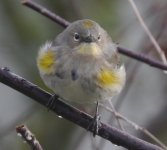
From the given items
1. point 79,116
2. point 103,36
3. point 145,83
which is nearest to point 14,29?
point 145,83

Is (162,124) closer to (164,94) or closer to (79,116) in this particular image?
(164,94)

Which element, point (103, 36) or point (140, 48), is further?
point (140, 48)

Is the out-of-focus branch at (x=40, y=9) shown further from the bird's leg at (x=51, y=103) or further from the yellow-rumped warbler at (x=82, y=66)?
the bird's leg at (x=51, y=103)

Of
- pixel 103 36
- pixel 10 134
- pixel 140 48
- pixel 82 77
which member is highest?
pixel 140 48

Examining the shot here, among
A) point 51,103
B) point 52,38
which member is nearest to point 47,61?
point 51,103

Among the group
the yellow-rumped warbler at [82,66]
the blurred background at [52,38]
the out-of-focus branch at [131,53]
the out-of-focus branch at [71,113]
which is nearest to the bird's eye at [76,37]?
the yellow-rumped warbler at [82,66]

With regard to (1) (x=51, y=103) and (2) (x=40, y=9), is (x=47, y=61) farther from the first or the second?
(1) (x=51, y=103)

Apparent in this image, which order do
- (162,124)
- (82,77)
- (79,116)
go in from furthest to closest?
(162,124) < (82,77) < (79,116)
